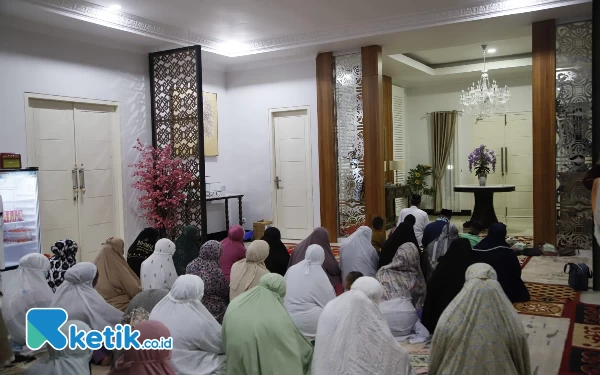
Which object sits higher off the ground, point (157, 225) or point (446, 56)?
point (446, 56)

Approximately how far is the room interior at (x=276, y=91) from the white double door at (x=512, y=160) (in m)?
0.03

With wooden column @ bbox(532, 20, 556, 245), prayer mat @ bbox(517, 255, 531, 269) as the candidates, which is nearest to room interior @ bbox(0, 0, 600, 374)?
wooden column @ bbox(532, 20, 556, 245)

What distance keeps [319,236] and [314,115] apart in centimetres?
385

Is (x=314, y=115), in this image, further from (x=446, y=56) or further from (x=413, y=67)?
(x=446, y=56)

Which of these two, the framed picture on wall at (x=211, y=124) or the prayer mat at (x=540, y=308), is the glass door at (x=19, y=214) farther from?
the prayer mat at (x=540, y=308)

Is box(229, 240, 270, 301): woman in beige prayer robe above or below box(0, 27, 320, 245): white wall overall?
below

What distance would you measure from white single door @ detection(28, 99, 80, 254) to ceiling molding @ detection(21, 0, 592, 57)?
1.22 m

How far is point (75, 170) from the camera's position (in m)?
6.56

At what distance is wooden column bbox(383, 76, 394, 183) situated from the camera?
10.3m

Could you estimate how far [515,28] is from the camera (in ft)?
22.8

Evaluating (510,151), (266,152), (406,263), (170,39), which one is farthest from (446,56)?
(406,263)

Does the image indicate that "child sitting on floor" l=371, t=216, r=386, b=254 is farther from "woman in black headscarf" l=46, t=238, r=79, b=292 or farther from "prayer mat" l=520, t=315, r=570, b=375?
"woman in black headscarf" l=46, t=238, r=79, b=292

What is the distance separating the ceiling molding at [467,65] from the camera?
9.58m

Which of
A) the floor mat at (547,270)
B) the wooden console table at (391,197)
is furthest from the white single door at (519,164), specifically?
the floor mat at (547,270)
